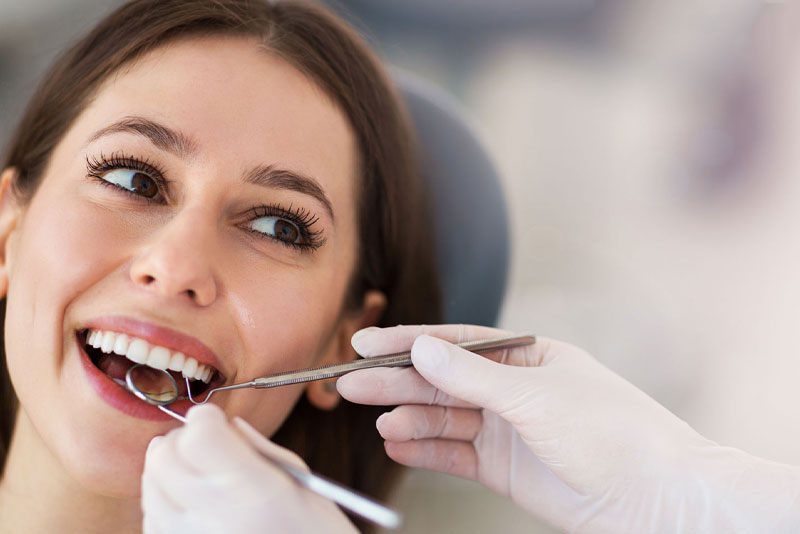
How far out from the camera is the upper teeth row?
97 cm

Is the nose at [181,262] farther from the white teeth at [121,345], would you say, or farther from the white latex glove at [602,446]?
the white latex glove at [602,446]

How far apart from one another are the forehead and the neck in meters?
0.62

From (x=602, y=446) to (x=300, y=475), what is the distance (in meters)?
0.58

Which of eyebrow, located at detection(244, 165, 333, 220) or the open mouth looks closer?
the open mouth

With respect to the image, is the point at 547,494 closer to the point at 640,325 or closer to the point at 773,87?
the point at 640,325

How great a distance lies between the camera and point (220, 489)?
0.76 m

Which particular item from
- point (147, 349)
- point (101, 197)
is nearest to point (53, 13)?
point (101, 197)

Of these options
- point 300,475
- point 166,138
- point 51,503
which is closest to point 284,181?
point 166,138

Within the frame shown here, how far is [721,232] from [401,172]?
1.57m

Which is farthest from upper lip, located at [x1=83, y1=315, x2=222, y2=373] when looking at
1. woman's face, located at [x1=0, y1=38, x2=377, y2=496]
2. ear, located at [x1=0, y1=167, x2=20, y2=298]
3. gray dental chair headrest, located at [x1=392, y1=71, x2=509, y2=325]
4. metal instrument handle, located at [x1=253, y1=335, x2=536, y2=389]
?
gray dental chair headrest, located at [x1=392, y1=71, x2=509, y2=325]

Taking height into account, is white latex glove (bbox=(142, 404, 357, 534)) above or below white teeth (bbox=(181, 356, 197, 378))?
below

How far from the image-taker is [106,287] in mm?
1007

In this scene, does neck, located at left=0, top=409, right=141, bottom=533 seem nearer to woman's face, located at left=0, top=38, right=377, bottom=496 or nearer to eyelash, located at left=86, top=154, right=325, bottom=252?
woman's face, located at left=0, top=38, right=377, bottom=496

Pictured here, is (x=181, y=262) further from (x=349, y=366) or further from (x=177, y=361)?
(x=349, y=366)
